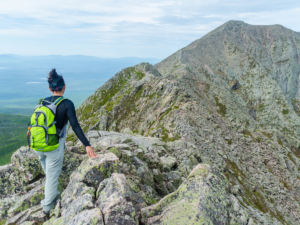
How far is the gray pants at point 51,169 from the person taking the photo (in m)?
9.31

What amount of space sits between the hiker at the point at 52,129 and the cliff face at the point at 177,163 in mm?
1096

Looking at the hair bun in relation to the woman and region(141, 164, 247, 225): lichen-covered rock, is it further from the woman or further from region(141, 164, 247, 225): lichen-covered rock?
region(141, 164, 247, 225): lichen-covered rock

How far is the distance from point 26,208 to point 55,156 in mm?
4812

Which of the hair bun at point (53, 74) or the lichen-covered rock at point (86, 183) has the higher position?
the hair bun at point (53, 74)

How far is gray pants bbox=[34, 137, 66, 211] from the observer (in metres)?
9.31

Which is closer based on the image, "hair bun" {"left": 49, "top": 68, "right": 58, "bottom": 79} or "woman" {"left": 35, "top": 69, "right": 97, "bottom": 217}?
"woman" {"left": 35, "top": 69, "right": 97, "bottom": 217}

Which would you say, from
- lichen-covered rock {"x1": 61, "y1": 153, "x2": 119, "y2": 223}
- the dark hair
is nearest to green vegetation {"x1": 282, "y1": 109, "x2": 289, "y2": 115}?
lichen-covered rock {"x1": 61, "y1": 153, "x2": 119, "y2": 223}

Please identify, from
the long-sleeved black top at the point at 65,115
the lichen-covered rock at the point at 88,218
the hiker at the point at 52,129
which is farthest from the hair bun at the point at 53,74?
the lichen-covered rock at the point at 88,218

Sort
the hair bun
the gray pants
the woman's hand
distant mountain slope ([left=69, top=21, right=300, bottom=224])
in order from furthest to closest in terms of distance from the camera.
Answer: distant mountain slope ([left=69, top=21, right=300, bottom=224])
the woman's hand
the gray pants
the hair bun

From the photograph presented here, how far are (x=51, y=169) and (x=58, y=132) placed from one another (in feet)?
6.64

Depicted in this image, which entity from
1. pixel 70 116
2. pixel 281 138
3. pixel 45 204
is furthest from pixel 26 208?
pixel 281 138

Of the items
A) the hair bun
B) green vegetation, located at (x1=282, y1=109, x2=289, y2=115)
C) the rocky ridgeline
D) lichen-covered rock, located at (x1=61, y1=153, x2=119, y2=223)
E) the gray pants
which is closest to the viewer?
the rocky ridgeline

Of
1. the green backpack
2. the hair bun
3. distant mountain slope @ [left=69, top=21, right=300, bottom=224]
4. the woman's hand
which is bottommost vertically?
distant mountain slope @ [left=69, top=21, right=300, bottom=224]

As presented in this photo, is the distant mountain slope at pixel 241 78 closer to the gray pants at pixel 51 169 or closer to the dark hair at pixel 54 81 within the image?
the dark hair at pixel 54 81
